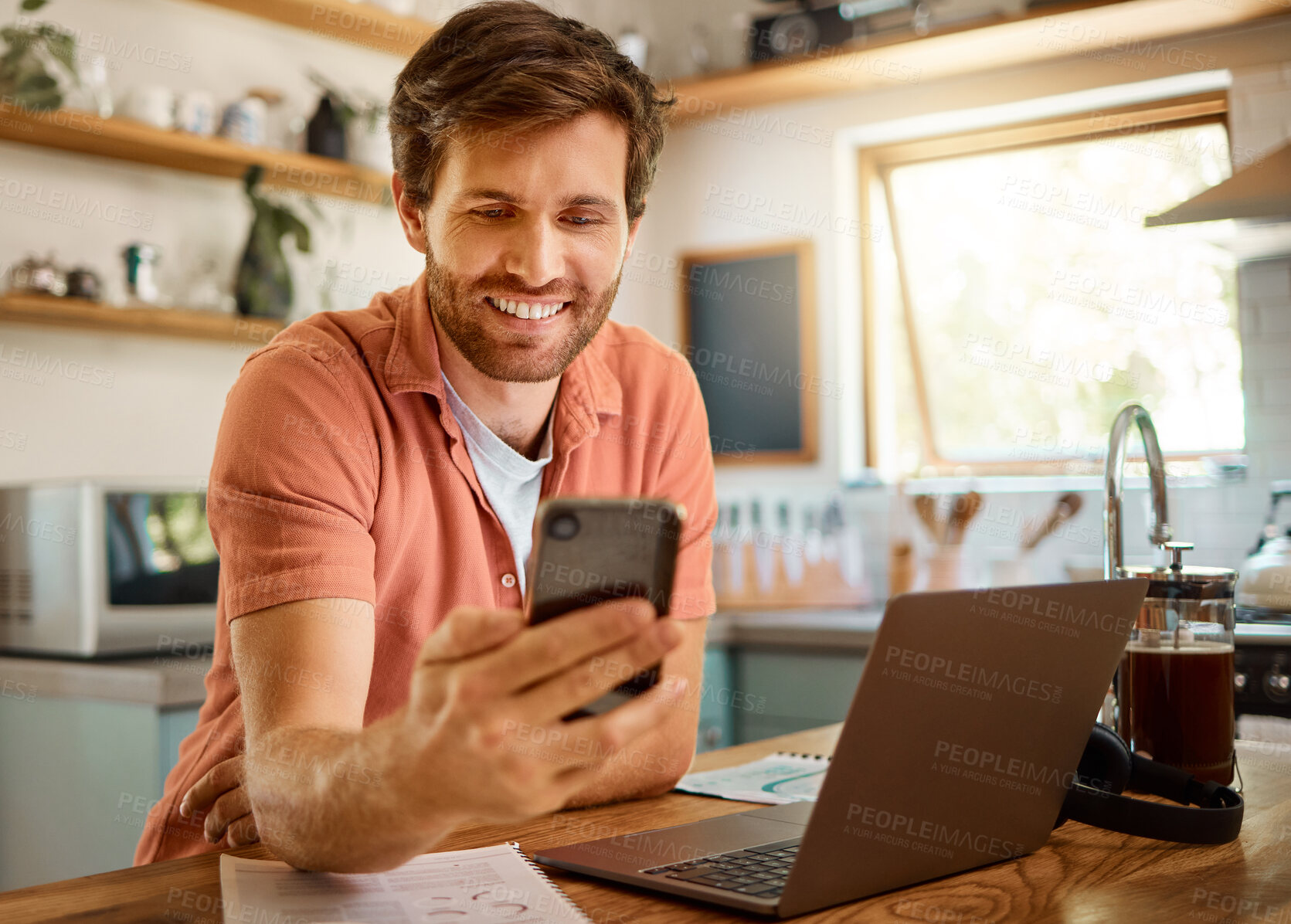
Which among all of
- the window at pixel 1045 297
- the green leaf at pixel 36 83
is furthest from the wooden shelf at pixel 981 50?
the green leaf at pixel 36 83

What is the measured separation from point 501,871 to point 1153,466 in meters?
0.78

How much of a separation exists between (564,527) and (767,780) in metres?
0.67

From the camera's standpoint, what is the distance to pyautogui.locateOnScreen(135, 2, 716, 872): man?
960mm

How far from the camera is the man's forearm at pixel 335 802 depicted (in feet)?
2.48

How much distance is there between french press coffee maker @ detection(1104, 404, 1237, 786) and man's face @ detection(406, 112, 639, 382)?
Answer: 2.10 feet

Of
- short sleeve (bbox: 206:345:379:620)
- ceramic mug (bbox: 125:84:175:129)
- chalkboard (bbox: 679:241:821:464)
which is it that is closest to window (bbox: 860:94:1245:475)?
chalkboard (bbox: 679:241:821:464)

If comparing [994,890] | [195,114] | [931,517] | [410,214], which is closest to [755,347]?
[931,517]

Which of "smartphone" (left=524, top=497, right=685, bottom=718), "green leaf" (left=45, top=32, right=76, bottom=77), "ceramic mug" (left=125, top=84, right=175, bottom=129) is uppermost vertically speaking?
"green leaf" (left=45, top=32, right=76, bottom=77)

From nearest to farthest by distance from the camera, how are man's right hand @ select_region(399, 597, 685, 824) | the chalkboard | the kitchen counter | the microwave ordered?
man's right hand @ select_region(399, 597, 685, 824) → the kitchen counter → the microwave → the chalkboard

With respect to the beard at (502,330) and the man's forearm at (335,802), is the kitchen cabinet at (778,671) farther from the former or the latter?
the man's forearm at (335,802)

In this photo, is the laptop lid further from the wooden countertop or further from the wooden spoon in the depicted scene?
the wooden spoon

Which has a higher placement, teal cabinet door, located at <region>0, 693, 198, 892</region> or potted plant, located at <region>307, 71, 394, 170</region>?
potted plant, located at <region>307, 71, 394, 170</region>

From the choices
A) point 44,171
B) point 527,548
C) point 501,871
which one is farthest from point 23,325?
point 501,871

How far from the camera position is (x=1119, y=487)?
1255mm
